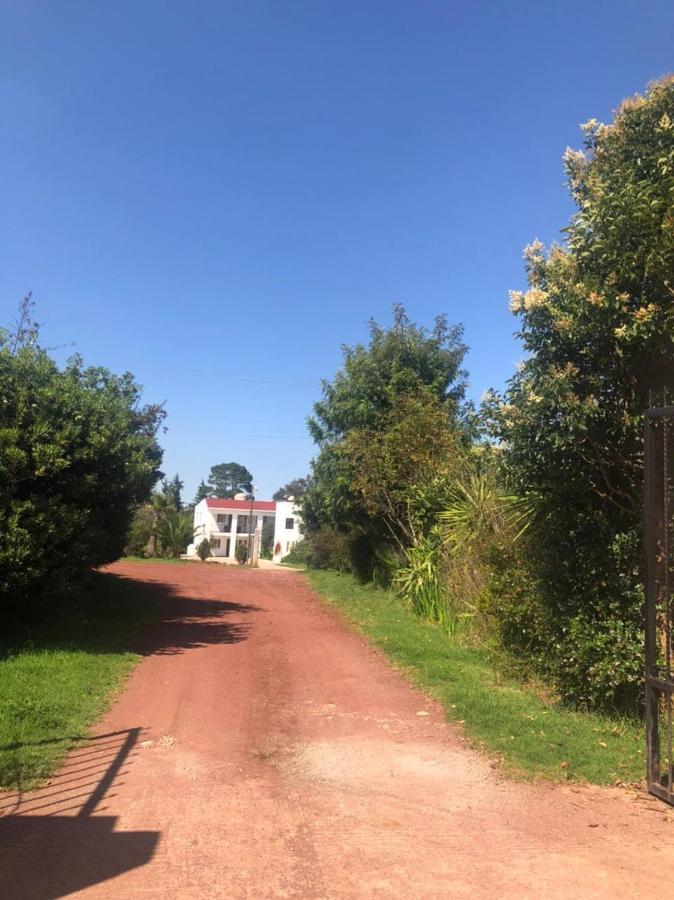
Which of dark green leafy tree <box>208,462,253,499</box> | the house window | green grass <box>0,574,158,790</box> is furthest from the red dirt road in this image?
dark green leafy tree <box>208,462,253,499</box>

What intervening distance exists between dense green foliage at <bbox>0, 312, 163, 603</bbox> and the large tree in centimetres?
625

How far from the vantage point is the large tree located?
606 cm

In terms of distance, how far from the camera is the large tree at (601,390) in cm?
606

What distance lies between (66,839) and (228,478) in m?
128

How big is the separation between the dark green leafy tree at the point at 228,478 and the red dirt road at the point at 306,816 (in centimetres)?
12171

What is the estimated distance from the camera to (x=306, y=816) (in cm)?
463

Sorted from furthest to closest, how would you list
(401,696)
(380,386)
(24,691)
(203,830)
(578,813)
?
(380,386), (401,696), (24,691), (578,813), (203,830)

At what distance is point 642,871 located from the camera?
387 centimetres

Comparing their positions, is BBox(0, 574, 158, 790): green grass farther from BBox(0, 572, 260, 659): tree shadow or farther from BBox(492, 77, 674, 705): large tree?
BBox(492, 77, 674, 705): large tree

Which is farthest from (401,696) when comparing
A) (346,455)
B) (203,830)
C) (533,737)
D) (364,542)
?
(364,542)

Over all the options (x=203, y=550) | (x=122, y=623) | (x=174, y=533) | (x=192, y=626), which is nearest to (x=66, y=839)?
(x=122, y=623)

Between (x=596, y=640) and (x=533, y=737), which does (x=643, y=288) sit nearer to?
(x=596, y=640)

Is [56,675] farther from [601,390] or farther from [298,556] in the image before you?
[298,556]

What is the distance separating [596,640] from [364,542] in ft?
50.6
